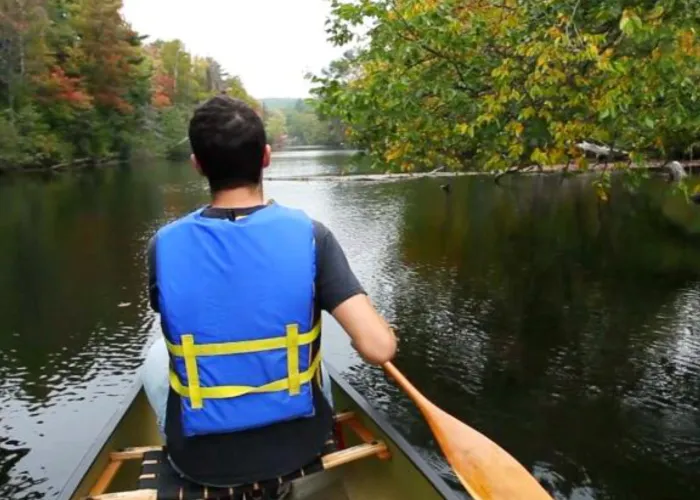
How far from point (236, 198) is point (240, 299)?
1.12 feet

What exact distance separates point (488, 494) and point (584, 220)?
20.0 metres

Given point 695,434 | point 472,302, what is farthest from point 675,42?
point 472,302

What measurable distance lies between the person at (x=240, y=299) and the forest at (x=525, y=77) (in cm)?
342

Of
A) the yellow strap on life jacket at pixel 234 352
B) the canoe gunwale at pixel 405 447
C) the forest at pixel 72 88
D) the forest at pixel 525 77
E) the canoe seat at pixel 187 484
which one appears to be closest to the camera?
the yellow strap on life jacket at pixel 234 352

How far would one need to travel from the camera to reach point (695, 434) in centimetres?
712

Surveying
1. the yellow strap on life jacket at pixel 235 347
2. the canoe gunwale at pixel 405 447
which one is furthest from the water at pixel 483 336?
the yellow strap on life jacket at pixel 235 347

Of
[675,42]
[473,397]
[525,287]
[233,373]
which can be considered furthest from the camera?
[525,287]

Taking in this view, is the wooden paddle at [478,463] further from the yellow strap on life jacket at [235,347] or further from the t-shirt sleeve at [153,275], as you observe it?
the t-shirt sleeve at [153,275]

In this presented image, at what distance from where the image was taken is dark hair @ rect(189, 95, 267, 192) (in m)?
2.29

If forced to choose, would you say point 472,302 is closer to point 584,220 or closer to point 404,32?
point 404,32

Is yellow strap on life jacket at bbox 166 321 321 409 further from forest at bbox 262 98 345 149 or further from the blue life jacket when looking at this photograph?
forest at bbox 262 98 345 149

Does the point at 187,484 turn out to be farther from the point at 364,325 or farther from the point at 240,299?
the point at 364,325

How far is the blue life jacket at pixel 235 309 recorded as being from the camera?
7.70ft

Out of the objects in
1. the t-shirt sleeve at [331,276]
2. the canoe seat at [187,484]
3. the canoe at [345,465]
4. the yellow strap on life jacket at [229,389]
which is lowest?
the canoe at [345,465]
